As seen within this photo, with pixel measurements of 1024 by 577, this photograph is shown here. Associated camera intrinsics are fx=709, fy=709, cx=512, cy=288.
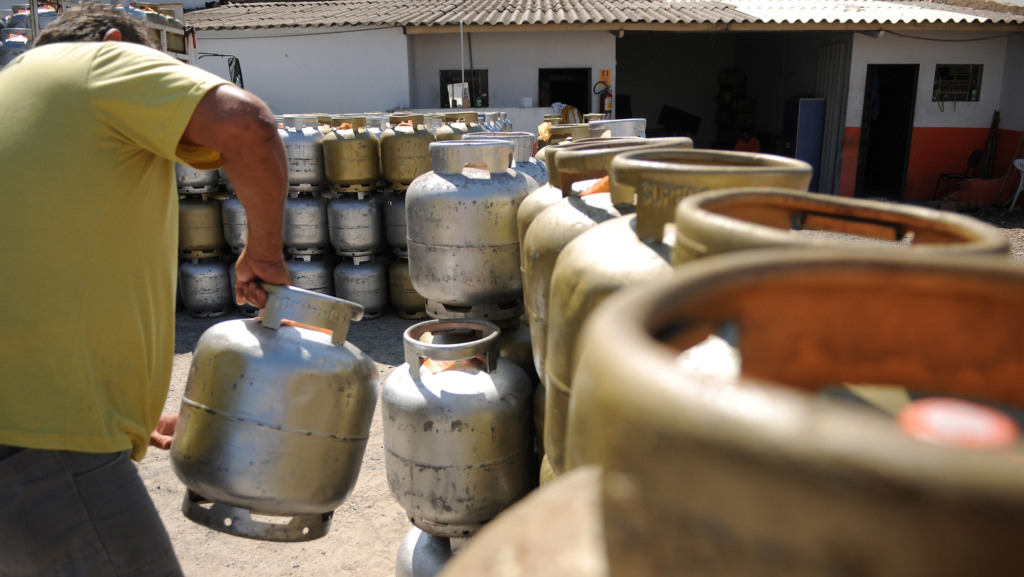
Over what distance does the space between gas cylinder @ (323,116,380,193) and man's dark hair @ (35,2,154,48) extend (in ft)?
11.1

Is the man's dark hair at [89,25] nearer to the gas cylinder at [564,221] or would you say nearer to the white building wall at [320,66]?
the gas cylinder at [564,221]

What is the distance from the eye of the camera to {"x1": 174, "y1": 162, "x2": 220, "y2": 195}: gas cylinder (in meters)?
5.22

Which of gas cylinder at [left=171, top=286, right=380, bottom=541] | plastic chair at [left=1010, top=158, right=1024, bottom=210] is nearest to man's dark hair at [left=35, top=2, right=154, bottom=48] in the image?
gas cylinder at [left=171, top=286, right=380, bottom=541]

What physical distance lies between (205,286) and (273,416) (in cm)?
422

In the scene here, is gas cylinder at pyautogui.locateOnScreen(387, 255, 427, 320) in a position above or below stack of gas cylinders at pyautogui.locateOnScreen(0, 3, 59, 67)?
below

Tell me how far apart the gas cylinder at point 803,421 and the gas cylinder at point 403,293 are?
494 cm

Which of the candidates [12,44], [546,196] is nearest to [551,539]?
[546,196]

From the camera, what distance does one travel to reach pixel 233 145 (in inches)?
56.8

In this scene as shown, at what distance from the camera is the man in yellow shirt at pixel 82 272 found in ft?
4.50

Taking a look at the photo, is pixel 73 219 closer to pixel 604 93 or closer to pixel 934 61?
pixel 604 93

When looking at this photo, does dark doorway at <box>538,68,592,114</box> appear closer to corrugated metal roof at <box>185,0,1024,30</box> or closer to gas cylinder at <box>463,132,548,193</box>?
corrugated metal roof at <box>185,0,1024,30</box>

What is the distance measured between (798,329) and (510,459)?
181cm

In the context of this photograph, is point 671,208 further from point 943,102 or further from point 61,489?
point 943,102

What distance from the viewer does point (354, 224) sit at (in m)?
5.22
